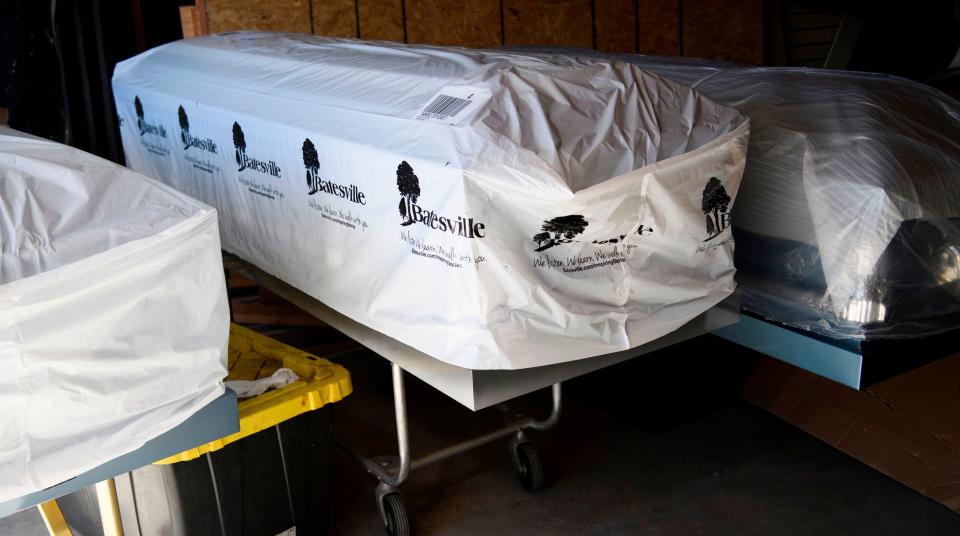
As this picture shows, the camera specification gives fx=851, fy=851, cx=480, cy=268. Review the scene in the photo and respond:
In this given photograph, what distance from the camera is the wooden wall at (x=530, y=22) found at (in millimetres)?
3752

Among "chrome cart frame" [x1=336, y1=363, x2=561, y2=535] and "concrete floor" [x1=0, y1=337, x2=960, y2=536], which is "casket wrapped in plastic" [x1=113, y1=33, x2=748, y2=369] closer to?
"chrome cart frame" [x1=336, y1=363, x2=561, y2=535]

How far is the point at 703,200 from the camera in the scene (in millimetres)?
1777

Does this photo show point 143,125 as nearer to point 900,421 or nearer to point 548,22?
point 548,22

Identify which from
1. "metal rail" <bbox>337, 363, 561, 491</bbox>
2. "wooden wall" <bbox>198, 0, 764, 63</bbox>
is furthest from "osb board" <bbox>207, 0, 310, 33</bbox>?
"metal rail" <bbox>337, 363, 561, 491</bbox>

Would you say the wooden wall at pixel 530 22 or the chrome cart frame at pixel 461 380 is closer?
the chrome cart frame at pixel 461 380

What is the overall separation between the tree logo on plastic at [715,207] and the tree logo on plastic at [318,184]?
0.73 meters

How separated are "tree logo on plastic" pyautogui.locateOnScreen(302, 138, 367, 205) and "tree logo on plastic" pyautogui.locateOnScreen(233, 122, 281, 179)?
7.0 inches

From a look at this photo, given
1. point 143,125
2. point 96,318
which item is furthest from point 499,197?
point 143,125

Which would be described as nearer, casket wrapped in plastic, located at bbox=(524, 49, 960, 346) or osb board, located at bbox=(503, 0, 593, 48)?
casket wrapped in plastic, located at bbox=(524, 49, 960, 346)

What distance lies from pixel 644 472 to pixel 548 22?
271 cm

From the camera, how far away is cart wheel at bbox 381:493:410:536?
7.29 ft

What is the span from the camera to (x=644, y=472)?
256cm

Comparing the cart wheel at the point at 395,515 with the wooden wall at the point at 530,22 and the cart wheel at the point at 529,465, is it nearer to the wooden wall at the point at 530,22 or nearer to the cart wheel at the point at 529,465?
the cart wheel at the point at 529,465

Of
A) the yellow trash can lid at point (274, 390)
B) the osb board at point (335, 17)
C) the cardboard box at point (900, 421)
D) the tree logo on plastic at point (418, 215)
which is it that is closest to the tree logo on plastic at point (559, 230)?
the tree logo on plastic at point (418, 215)
